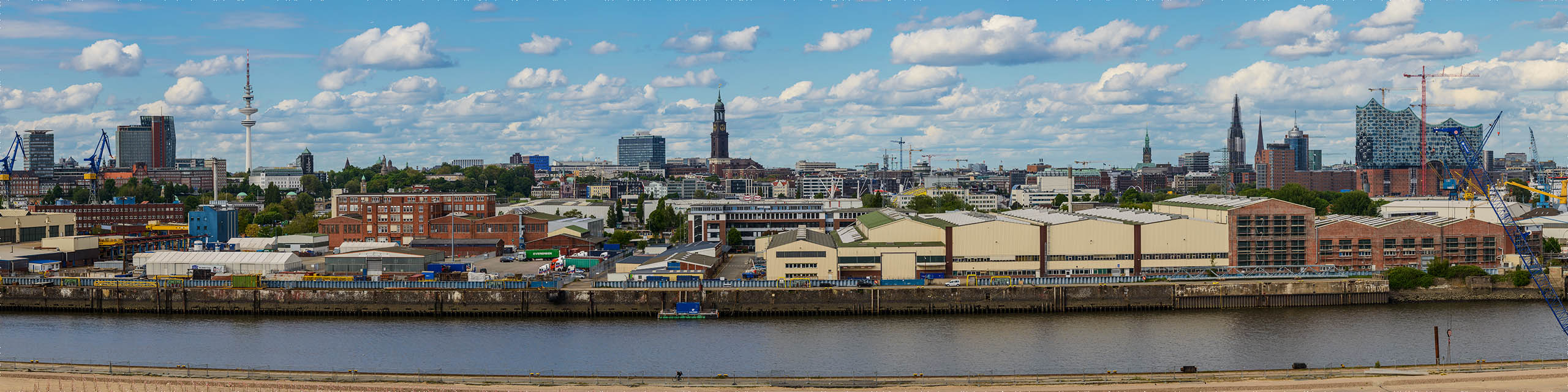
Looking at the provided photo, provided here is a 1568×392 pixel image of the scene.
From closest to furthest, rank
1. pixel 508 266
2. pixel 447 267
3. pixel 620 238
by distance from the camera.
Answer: pixel 447 267 → pixel 508 266 → pixel 620 238

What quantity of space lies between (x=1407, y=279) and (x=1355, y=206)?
3941 centimetres

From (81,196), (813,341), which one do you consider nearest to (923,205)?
(813,341)

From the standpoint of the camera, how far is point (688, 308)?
34281mm

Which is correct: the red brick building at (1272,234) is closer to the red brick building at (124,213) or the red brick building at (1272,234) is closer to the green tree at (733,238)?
the green tree at (733,238)

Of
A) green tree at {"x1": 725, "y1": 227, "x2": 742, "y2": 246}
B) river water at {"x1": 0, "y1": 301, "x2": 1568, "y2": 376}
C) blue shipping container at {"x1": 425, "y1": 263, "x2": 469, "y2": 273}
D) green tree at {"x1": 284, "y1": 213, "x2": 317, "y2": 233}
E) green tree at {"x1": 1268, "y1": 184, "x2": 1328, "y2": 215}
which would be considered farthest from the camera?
green tree at {"x1": 1268, "y1": 184, "x2": 1328, "y2": 215}

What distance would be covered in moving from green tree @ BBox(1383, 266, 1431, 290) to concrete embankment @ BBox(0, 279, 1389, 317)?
0.69 m

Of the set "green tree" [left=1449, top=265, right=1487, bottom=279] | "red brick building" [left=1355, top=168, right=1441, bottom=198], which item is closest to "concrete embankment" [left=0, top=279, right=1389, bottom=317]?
"green tree" [left=1449, top=265, right=1487, bottom=279]

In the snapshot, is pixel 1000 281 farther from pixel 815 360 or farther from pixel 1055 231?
pixel 815 360

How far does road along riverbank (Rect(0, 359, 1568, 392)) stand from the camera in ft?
69.5

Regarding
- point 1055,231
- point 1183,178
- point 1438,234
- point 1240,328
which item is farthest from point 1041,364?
point 1183,178

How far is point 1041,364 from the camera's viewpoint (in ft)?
83.9

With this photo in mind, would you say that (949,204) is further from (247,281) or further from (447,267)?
(247,281)

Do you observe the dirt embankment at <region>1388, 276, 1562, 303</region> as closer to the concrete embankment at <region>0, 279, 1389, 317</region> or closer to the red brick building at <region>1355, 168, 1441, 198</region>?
the concrete embankment at <region>0, 279, 1389, 317</region>

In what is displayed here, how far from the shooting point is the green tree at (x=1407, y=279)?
122 ft
